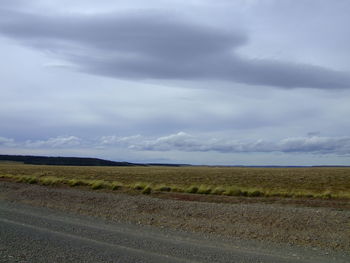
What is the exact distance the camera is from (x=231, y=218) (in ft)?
46.4

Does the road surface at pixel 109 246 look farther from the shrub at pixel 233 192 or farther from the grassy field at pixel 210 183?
the shrub at pixel 233 192

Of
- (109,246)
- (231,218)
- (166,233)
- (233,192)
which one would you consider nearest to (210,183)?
(233,192)

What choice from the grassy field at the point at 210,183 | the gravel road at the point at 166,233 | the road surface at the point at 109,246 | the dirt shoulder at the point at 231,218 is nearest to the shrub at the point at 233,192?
the grassy field at the point at 210,183

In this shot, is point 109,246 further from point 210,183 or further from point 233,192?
point 210,183

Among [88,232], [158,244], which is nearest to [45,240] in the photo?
[88,232]

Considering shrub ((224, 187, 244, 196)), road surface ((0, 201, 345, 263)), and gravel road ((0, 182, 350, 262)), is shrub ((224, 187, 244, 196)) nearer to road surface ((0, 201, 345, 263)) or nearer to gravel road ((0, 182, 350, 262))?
gravel road ((0, 182, 350, 262))

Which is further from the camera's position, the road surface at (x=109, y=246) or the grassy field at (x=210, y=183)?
the grassy field at (x=210, y=183)

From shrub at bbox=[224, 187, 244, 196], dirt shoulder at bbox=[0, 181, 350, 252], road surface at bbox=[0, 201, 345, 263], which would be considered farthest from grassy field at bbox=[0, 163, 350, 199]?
road surface at bbox=[0, 201, 345, 263]

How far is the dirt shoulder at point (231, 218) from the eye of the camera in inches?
436

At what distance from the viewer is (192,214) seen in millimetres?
15156

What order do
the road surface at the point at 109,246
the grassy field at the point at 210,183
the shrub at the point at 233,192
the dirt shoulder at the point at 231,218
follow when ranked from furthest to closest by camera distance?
the grassy field at the point at 210,183, the shrub at the point at 233,192, the dirt shoulder at the point at 231,218, the road surface at the point at 109,246

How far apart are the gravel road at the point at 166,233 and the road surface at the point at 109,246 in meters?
0.02

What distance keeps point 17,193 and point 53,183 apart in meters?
8.66

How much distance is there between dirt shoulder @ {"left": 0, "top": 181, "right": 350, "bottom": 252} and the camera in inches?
436
